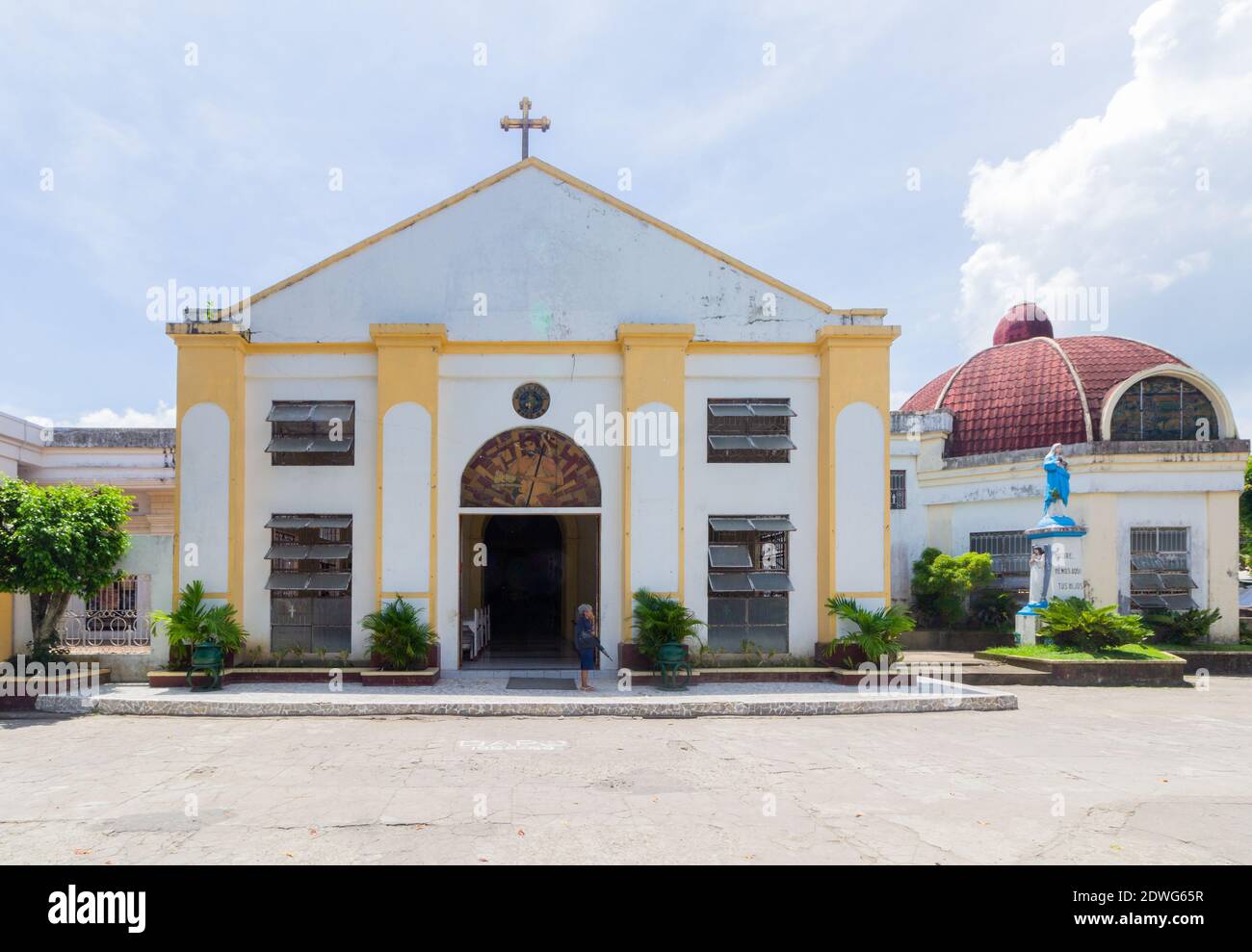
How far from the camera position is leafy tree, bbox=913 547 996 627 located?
62.4 ft

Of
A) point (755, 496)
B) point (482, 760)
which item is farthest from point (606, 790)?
point (755, 496)

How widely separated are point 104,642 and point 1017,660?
16406 mm

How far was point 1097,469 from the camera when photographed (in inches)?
755

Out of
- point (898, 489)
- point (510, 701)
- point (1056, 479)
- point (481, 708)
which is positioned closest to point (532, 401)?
point (510, 701)

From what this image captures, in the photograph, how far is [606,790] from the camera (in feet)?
23.3

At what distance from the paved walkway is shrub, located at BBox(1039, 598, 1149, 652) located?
173 inches

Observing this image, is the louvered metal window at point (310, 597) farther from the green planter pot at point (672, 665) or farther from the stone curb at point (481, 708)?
the green planter pot at point (672, 665)

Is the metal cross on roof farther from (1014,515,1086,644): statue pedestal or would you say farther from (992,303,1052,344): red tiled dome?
(992,303,1052,344): red tiled dome

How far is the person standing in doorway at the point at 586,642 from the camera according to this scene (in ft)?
40.3

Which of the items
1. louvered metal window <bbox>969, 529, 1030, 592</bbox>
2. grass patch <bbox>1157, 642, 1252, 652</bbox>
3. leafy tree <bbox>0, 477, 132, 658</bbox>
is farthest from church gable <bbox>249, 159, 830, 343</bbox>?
grass patch <bbox>1157, 642, 1252, 652</bbox>

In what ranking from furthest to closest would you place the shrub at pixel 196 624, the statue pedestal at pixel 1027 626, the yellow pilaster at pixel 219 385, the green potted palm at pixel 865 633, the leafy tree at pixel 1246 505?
the leafy tree at pixel 1246 505 → the statue pedestal at pixel 1027 626 → the yellow pilaster at pixel 219 385 → the green potted palm at pixel 865 633 → the shrub at pixel 196 624

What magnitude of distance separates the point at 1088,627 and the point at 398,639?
13.1 m

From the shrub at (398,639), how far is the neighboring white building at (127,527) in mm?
3356

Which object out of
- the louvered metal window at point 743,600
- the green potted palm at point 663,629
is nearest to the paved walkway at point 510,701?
the green potted palm at point 663,629
